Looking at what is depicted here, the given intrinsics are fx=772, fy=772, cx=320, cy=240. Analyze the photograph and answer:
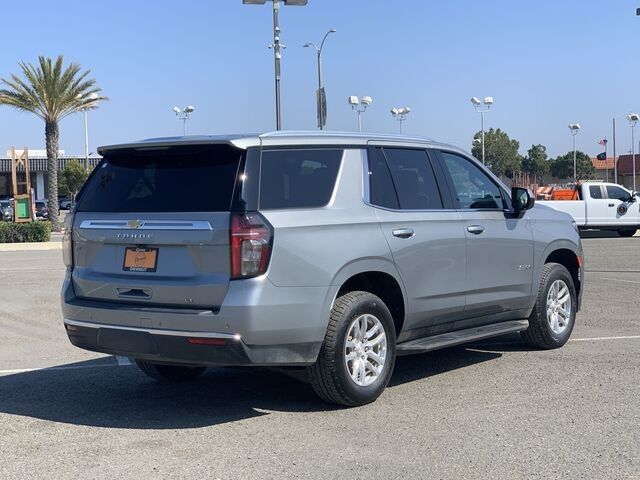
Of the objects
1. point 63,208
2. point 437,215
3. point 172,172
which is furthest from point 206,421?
point 63,208

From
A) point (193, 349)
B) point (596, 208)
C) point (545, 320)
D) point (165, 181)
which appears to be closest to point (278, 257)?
A: point (193, 349)

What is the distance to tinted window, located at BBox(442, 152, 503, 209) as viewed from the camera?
685 cm

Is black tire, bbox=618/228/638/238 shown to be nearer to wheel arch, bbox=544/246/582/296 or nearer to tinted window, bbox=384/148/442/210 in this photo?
wheel arch, bbox=544/246/582/296

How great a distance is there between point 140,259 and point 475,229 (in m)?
2.95

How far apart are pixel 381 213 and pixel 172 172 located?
161cm

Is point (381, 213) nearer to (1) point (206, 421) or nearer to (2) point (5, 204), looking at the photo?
(1) point (206, 421)

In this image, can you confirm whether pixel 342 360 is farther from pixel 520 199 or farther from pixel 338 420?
pixel 520 199

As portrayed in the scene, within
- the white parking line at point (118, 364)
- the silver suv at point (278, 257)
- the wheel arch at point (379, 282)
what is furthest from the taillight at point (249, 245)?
the white parking line at point (118, 364)

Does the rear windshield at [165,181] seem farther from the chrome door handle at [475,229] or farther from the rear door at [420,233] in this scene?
the chrome door handle at [475,229]

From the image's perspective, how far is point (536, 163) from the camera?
9231 cm

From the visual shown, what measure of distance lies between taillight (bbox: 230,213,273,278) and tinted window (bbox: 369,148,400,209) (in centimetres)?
116

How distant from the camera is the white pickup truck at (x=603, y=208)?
26344 millimetres

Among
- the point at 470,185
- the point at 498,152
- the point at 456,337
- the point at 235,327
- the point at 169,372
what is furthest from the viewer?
the point at 498,152

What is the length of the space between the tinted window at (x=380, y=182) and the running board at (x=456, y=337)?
1.12 m
